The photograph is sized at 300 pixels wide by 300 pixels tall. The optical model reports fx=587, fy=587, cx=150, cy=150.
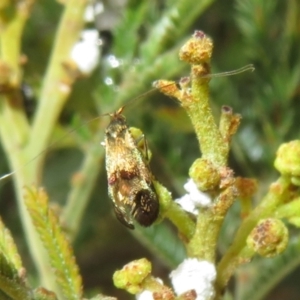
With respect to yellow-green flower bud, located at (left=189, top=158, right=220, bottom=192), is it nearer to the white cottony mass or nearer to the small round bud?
the small round bud

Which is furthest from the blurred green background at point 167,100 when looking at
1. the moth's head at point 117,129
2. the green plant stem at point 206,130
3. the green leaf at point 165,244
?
the green plant stem at point 206,130

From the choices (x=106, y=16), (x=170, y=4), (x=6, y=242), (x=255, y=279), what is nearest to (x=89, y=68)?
(x=106, y=16)

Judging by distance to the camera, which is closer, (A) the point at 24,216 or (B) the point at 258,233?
(B) the point at 258,233

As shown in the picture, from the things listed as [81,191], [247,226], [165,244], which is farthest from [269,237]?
[81,191]

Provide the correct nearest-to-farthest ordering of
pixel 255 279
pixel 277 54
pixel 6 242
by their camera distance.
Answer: pixel 6 242 → pixel 255 279 → pixel 277 54

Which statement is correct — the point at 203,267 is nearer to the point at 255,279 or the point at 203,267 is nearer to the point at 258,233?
the point at 258,233

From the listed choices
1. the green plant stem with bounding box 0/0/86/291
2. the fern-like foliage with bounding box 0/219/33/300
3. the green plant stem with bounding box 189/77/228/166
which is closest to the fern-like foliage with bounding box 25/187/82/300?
the fern-like foliage with bounding box 0/219/33/300
